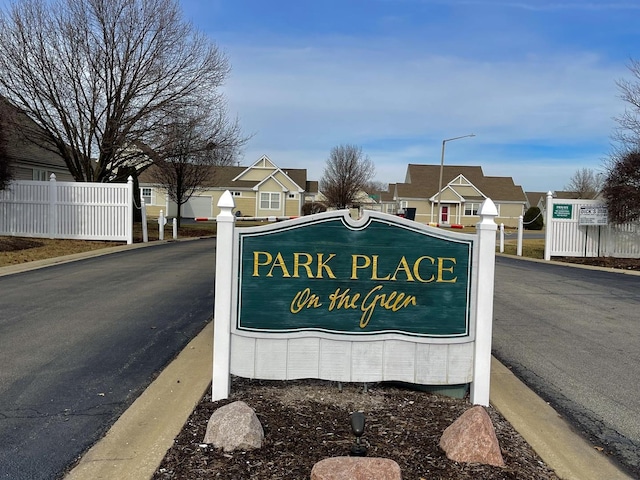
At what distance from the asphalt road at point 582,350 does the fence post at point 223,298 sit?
2.72 m

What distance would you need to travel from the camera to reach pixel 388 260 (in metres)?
4.17

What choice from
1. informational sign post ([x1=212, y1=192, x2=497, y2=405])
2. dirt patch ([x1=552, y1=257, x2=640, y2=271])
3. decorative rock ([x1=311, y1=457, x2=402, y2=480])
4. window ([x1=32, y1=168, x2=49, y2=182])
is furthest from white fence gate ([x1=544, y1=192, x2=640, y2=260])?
window ([x1=32, y1=168, x2=49, y2=182])

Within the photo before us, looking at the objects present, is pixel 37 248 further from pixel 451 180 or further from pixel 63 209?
pixel 451 180

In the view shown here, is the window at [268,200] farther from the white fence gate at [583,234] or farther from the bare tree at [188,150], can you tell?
the white fence gate at [583,234]

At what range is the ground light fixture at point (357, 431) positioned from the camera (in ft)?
10.2

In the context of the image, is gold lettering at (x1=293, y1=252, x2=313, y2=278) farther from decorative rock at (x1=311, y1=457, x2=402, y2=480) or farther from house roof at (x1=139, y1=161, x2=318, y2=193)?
house roof at (x1=139, y1=161, x2=318, y2=193)

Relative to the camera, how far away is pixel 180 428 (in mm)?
3746

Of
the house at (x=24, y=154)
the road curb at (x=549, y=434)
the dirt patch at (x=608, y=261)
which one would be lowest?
the road curb at (x=549, y=434)

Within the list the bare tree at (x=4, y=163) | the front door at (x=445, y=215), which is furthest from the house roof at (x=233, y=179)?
the bare tree at (x=4, y=163)

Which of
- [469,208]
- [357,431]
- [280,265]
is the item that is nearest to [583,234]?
[280,265]

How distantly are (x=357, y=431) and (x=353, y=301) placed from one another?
1.23m

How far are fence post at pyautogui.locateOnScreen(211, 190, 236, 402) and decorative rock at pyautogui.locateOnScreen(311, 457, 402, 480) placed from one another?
4.74ft

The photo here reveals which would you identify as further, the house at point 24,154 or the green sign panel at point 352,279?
the house at point 24,154

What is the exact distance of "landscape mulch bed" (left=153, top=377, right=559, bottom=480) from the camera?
3.19 meters
